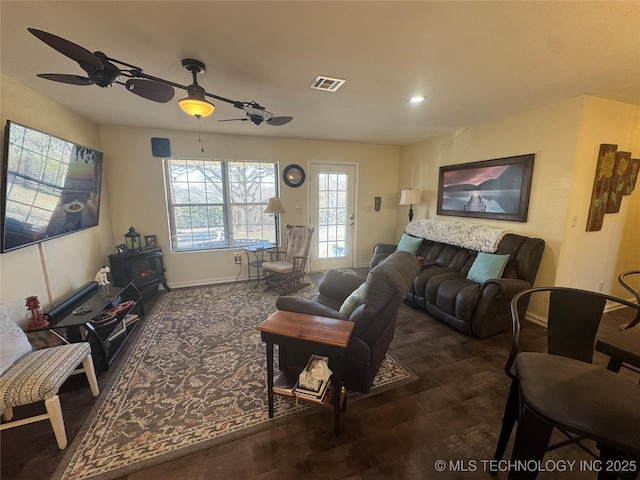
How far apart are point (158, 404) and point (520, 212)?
13.8 feet

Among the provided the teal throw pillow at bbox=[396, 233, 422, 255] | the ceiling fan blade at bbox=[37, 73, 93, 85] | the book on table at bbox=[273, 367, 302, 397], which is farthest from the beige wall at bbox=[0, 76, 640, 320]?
the book on table at bbox=[273, 367, 302, 397]

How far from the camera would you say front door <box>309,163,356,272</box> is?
16.0 feet

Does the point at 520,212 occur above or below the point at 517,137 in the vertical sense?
below

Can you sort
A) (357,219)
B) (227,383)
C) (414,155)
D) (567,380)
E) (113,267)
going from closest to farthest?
(567,380), (227,383), (113,267), (414,155), (357,219)

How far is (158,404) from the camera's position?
1.90 metres

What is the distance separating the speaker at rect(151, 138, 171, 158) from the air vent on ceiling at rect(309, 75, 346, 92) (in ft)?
8.95

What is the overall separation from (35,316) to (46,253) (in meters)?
0.70

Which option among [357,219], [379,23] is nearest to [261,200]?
[357,219]

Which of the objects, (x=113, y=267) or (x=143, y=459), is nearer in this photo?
(x=143, y=459)

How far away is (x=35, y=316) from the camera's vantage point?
2.07m

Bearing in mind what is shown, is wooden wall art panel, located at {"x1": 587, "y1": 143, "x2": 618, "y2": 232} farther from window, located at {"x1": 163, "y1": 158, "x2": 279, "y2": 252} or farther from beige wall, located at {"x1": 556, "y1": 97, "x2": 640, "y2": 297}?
window, located at {"x1": 163, "y1": 158, "x2": 279, "y2": 252}

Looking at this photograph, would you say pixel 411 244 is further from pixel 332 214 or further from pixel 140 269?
pixel 140 269

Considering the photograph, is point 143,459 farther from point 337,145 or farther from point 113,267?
point 337,145

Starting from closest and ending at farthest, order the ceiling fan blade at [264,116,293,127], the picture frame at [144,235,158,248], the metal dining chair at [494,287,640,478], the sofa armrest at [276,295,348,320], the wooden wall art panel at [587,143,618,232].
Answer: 1. the metal dining chair at [494,287,640,478]
2. the sofa armrest at [276,295,348,320]
3. the ceiling fan blade at [264,116,293,127]
4. the wooden wall art panel at [587,143,618,232]
5. the picture frame at [144,235,158,248]
